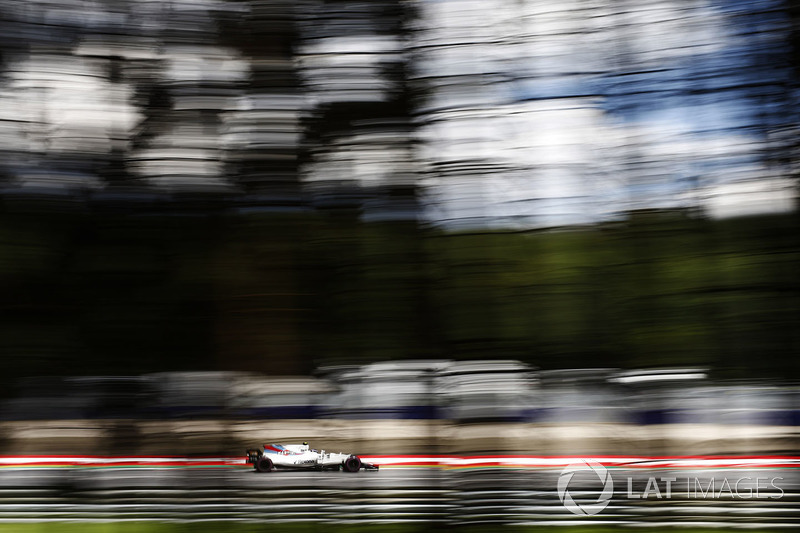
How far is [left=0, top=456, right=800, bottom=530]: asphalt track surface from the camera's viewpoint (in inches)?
86.0

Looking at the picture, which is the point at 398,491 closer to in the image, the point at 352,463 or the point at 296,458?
the point at 352,463

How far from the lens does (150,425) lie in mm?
2281

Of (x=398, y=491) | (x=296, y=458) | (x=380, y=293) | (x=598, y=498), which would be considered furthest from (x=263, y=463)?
(x=598, y=498)

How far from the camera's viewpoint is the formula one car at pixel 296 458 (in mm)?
2271

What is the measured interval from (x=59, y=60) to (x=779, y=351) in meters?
2.85

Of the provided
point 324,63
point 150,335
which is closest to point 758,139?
point 324,63

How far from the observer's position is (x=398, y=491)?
2.22 metres

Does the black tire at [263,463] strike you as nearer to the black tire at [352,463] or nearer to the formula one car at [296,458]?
the formula one car at [296,458]

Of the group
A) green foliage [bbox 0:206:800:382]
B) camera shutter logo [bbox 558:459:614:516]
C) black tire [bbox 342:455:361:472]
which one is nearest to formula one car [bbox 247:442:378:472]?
black tire [bbox 342:455:361:472]

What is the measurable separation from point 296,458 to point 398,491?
1.28 feet

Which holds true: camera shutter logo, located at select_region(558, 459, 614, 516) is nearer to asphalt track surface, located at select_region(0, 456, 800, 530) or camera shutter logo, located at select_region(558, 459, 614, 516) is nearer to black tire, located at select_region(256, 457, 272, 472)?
asphalt track surface, located at select_region(0, 456, 800, 530)

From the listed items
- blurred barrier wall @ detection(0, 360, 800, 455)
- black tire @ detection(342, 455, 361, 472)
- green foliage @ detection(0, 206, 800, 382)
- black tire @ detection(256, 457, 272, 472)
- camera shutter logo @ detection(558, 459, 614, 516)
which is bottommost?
camera shutter logo @ detection(558, 459, 614, 516)

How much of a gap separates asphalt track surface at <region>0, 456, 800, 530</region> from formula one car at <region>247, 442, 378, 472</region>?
0.09 ft

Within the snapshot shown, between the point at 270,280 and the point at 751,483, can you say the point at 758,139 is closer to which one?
the point at 751,483
